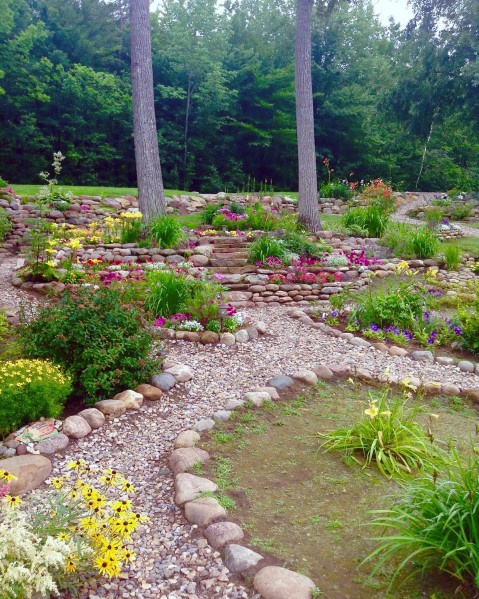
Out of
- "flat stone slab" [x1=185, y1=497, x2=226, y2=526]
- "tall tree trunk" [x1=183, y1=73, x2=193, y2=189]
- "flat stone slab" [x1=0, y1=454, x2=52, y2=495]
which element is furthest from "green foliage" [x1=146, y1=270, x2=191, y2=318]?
"tall tree trunk" [x1=183, y1=73, x2=193, y2=189]

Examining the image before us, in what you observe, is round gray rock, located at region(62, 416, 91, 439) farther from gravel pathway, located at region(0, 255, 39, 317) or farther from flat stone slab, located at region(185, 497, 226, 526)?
gravel pathway, located at region(0, 255, 39, 317)

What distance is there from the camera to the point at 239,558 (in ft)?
7.28

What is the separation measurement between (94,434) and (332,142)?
22.3 metres

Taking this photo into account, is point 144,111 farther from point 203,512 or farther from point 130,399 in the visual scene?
point 203,512

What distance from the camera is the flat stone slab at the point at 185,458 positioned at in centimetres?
296

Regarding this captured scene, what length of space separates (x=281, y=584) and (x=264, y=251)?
6172 mm

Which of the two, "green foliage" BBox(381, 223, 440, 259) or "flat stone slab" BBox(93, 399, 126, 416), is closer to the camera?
"flat stone slab" BBox(93, 399, 126, 416)

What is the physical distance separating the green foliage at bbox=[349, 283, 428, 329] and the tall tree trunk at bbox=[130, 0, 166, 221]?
4.58 m

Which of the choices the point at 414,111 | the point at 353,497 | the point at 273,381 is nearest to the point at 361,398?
the point at 273,381

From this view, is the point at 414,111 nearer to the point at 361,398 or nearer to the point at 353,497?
the point at 361,398

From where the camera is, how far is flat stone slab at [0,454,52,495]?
2770 mm

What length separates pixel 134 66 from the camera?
9102 millimetres

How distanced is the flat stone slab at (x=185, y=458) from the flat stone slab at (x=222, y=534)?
571 mm

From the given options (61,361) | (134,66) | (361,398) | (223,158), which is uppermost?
(134,66)
